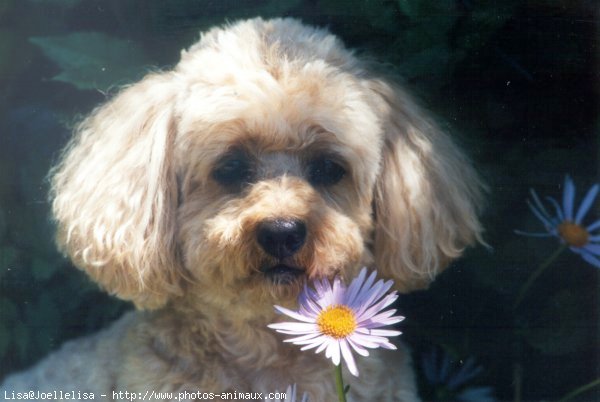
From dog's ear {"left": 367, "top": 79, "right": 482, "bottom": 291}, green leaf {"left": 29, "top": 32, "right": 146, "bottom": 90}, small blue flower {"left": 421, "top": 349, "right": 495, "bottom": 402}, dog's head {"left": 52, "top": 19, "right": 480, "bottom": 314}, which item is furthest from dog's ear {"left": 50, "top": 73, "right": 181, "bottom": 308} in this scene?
small blue flower {"left": 421, "top": 349, "right": 495, "bottom": 402}

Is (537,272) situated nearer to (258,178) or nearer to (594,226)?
(594,226)

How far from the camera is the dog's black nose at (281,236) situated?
5.63 ft

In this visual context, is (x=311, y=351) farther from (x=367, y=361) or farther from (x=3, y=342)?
(x=3, y=342)

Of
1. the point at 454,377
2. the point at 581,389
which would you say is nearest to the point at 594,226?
the point at 581,389

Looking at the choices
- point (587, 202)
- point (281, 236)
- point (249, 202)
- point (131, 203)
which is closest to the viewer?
point (281, 236)

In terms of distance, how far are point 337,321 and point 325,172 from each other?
415 millimetres

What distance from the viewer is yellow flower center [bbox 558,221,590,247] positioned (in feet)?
7.13

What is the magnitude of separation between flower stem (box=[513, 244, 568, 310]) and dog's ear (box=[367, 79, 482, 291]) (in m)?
0.27

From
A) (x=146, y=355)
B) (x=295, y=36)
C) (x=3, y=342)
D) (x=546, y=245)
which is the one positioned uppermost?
(x=295, y=36)

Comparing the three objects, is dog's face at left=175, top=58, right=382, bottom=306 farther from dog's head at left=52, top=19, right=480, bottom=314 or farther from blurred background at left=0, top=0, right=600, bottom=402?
blurred background at left=0, top=0, right=600, bottom=402

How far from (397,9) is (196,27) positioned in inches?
20.8

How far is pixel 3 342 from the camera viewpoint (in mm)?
2170

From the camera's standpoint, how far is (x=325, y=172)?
194 cm

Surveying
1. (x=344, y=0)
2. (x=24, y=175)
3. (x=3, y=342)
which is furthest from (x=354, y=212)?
(x=3, y=342)
